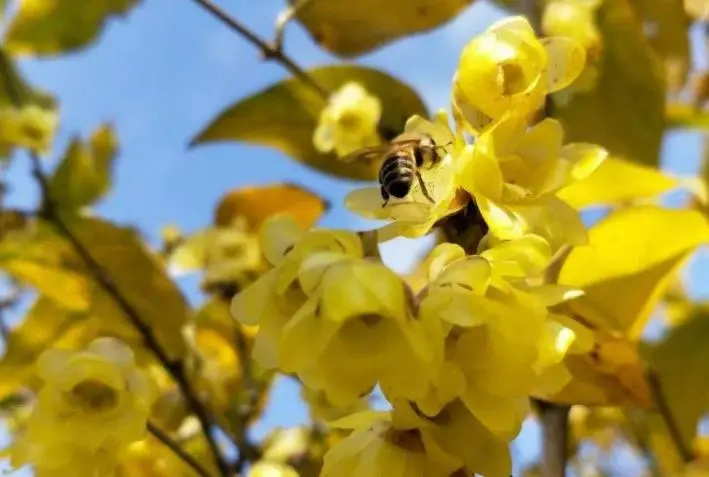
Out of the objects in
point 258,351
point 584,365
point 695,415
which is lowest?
point 695,415

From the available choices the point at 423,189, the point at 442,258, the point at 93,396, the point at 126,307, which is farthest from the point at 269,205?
the point at 442,258

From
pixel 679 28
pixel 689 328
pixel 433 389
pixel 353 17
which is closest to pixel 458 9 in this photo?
pixel 353 17

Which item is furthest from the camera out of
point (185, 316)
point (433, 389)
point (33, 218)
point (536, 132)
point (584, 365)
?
point (33, 218)

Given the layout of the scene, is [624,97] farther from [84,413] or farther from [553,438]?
[84,413]

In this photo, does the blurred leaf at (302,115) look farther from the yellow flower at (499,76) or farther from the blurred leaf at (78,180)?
the yellow flower at (499,76)

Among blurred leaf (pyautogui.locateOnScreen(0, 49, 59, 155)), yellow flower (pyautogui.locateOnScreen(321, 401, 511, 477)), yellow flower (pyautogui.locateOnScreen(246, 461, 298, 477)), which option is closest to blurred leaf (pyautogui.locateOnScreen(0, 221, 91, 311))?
blurred leaf (pyautogui.locateOnScreen(0, 49, 59, 155))

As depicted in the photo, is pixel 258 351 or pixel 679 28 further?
pixel 679 28

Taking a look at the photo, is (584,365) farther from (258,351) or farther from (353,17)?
(353,17)
